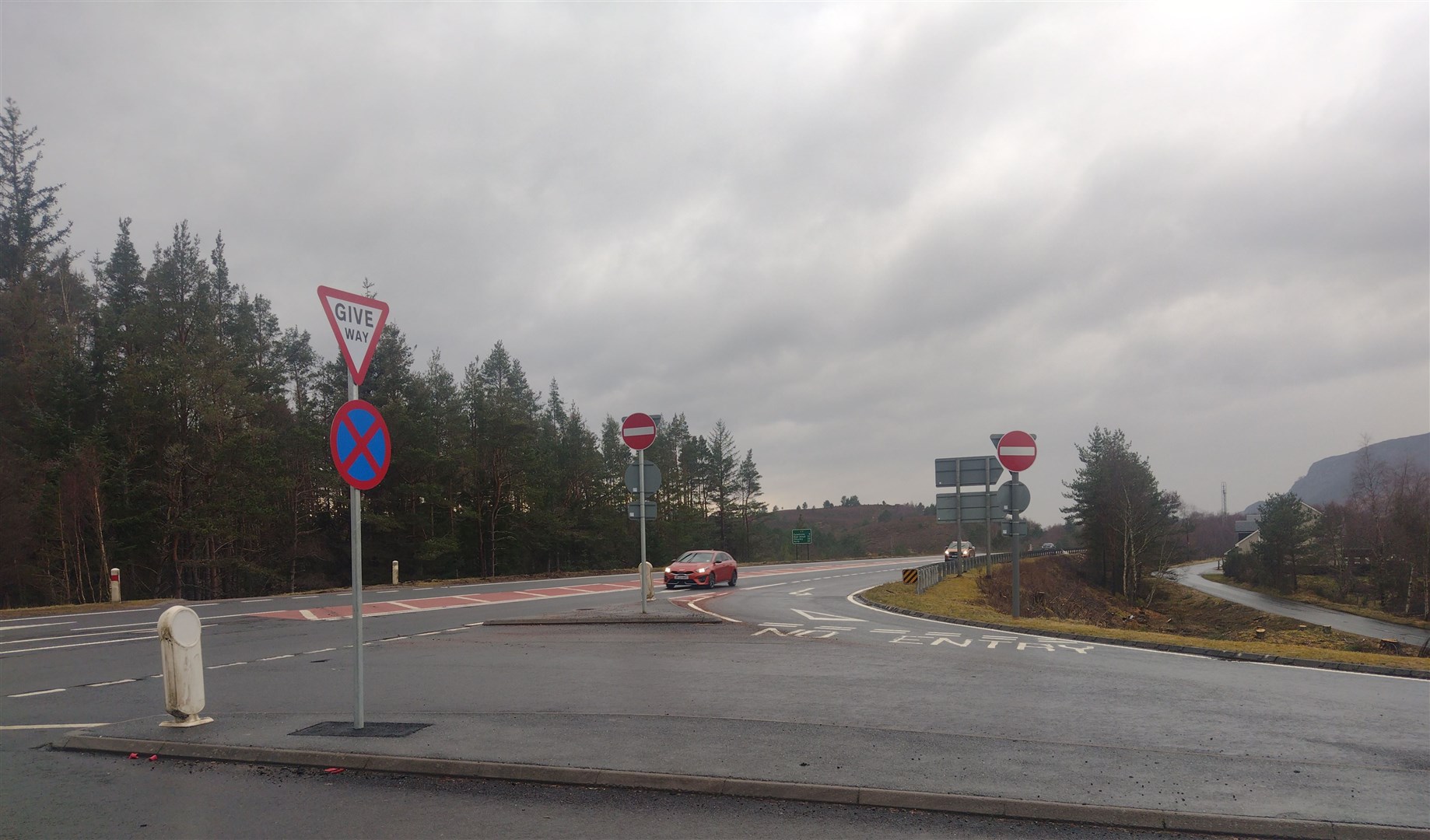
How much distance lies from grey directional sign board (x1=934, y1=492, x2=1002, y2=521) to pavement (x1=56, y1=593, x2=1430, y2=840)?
18.6 metres

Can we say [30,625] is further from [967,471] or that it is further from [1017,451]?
[967,471]

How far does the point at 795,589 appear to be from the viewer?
31141mm

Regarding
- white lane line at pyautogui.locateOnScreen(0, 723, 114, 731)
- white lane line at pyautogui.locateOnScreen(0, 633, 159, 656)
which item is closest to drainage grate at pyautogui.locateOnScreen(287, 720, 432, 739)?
white lane line at pyautogui.locateOnScreen(0, 723, 114, 731)

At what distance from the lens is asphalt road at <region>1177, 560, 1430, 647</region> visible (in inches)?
2101

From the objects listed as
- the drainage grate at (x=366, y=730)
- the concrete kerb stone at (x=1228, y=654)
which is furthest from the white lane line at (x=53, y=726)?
the concrete kerb stone at (x=1228, y=654)

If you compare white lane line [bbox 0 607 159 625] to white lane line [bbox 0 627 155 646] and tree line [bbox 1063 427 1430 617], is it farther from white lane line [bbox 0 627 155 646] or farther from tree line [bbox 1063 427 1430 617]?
tree line [bbox 1063 427 1430 617]

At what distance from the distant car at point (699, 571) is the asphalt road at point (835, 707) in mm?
14544

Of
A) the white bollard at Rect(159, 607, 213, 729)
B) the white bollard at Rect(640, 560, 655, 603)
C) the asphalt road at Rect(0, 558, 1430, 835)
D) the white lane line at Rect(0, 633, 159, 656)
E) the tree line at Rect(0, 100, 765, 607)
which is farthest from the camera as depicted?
the tree line at Rect(0, 100, 765, 607)

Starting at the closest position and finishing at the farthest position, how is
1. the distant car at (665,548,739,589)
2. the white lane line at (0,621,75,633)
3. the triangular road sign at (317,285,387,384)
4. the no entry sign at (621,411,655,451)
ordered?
the triangular road sign at (317,285,387,384)
the no entry sign at (621,411,655,451)
the white lane line at (0,621,75,633)
the distant car at (665,548,739,589)

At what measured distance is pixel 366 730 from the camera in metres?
7.50

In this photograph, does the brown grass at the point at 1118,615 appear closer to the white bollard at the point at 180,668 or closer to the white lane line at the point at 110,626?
the white bollard at the point at 180,668

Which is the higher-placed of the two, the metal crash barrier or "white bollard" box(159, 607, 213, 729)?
"white bollard" box(159, 607, 213, 729)

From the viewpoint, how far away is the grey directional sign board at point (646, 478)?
18.4 meters

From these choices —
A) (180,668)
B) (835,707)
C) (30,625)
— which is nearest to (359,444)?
(180,668)
